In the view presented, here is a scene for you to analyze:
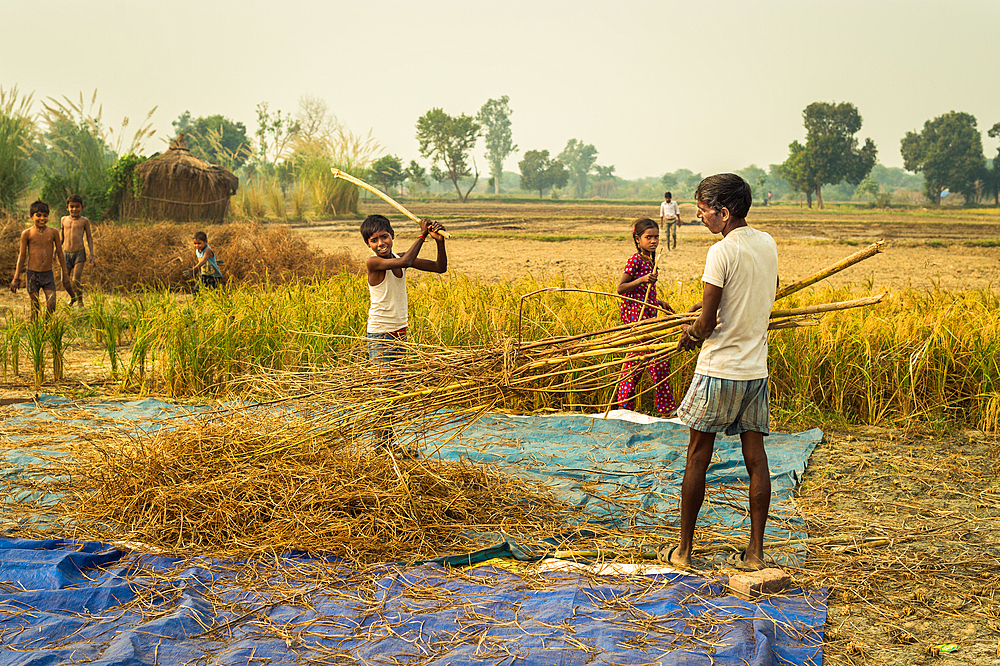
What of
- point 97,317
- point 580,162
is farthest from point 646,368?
point 580,162

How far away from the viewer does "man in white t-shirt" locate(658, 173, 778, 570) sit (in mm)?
2580

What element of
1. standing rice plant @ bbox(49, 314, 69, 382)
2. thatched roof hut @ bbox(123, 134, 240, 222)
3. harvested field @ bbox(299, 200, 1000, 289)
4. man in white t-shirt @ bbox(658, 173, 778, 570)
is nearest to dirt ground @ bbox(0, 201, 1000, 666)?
standing rice plant @ bbox(49, 314, 69, 382)

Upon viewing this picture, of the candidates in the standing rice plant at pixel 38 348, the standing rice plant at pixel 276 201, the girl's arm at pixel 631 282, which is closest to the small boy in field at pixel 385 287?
the girl's arm at pixel 631 282

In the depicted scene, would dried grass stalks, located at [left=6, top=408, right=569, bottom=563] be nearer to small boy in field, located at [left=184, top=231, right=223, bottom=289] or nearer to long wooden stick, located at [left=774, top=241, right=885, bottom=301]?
long wooden stick, located at [left=774, top=241, right=885, bottom=301]

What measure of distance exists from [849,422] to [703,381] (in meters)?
2.74

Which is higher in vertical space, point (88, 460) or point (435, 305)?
point (435, 305)

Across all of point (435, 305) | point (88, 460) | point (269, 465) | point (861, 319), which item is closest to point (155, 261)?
point (435, 305)

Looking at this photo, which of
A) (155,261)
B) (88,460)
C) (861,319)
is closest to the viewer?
(88,460)

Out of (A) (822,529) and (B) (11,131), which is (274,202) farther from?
(A) (822,529)

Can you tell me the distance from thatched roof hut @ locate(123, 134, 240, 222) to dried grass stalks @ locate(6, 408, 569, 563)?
14644 mm

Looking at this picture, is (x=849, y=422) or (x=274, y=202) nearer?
(x=849, y=422)

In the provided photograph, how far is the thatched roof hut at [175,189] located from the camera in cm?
1675

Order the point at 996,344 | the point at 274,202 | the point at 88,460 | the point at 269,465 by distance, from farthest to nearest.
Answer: the point at 274,202, the point at 996,344, the point at 88,460, the point at 269,465

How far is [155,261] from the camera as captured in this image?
10.5m
